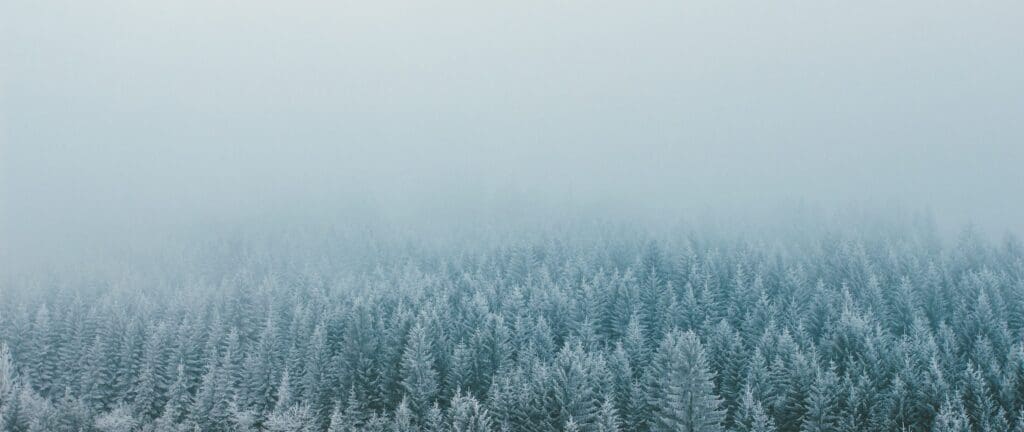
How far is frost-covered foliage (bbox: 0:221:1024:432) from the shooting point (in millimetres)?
40344

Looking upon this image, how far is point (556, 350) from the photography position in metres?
62.3

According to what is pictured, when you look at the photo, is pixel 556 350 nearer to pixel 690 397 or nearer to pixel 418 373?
pixel 418 373

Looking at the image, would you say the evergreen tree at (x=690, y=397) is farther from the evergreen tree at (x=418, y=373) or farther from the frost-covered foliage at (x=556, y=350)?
the evergreen tree at (x=418, y=373)

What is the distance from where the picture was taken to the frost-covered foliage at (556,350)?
4034 centimetres

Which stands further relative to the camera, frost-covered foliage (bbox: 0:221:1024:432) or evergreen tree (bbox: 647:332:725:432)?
frost-covered foliage (bbox: 0:221:1024:432)

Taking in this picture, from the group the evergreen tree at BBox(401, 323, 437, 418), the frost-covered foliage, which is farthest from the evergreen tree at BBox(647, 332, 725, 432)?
the evergreen tree at BBox(401, 323, 437, 418)

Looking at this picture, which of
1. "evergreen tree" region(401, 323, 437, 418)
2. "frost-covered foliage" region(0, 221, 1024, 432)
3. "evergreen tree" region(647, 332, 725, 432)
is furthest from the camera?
"evergreen tree" region(401, 323, 437, 418)

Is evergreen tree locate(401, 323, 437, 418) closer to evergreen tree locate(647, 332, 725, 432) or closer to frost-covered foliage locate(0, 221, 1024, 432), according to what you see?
frost-covered foliage locate(0, 221, 1024, 432)

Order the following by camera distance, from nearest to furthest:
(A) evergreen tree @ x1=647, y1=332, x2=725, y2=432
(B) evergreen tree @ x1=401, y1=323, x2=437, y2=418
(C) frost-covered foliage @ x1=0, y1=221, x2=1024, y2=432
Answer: (A) evergreen tree @ x1=647, y1=332, x2=725, y2=432
(C) frost-covered foliage @ x1=0, y1=221, x2=1024, y2=432
(B) evergreen tree @ x1=401, y1=323, x2=437, y2=418

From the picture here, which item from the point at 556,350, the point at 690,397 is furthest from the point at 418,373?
the point at 690,397

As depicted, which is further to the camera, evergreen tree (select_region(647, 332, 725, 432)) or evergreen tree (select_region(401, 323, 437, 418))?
evergreen tree (select_region(401, 323, 437, 418))

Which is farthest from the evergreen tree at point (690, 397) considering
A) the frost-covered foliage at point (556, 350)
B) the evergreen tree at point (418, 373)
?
the evergreen tree at point (418, 373)

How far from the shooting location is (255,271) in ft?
375

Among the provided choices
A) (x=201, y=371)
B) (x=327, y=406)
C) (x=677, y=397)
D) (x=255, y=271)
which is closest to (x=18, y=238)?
(x=255, y=271)
